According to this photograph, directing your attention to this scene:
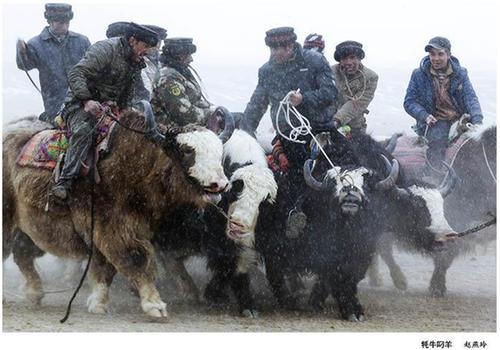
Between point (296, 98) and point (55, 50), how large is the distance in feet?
7.16

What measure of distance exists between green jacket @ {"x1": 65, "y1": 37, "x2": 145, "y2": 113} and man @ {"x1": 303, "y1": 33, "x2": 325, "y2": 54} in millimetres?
2387

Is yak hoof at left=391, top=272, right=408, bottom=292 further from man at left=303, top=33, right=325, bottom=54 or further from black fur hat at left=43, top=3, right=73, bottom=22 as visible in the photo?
black fur hat at left=43, top=3, right=73, bottom=22

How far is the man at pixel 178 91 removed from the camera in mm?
8016

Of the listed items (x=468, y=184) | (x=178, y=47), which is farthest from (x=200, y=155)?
(x=468, y=184)

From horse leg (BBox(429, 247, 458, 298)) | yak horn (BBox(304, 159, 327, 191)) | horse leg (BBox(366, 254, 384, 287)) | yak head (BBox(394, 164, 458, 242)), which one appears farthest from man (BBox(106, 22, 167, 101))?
horse leg (BBox(429, 247, 458, 298))

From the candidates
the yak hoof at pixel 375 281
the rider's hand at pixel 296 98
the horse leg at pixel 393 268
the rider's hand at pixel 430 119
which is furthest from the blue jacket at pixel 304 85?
the yak hoof at pixel 375 281

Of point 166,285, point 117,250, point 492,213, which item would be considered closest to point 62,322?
point 117,250

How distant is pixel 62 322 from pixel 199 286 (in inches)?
63.1

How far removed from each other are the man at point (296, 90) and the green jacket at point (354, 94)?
0.55 metres

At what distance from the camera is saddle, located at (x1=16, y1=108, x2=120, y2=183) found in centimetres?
737

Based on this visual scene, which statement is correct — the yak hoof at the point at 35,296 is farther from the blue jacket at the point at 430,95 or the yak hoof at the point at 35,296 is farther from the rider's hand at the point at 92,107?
the blue jacket at the point at 430,95

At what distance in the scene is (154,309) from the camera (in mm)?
7215

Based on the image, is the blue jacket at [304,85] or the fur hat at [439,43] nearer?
the blue jacket at [304,85]

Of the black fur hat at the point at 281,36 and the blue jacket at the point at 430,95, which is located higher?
the black fur hat at the point at 281,36
